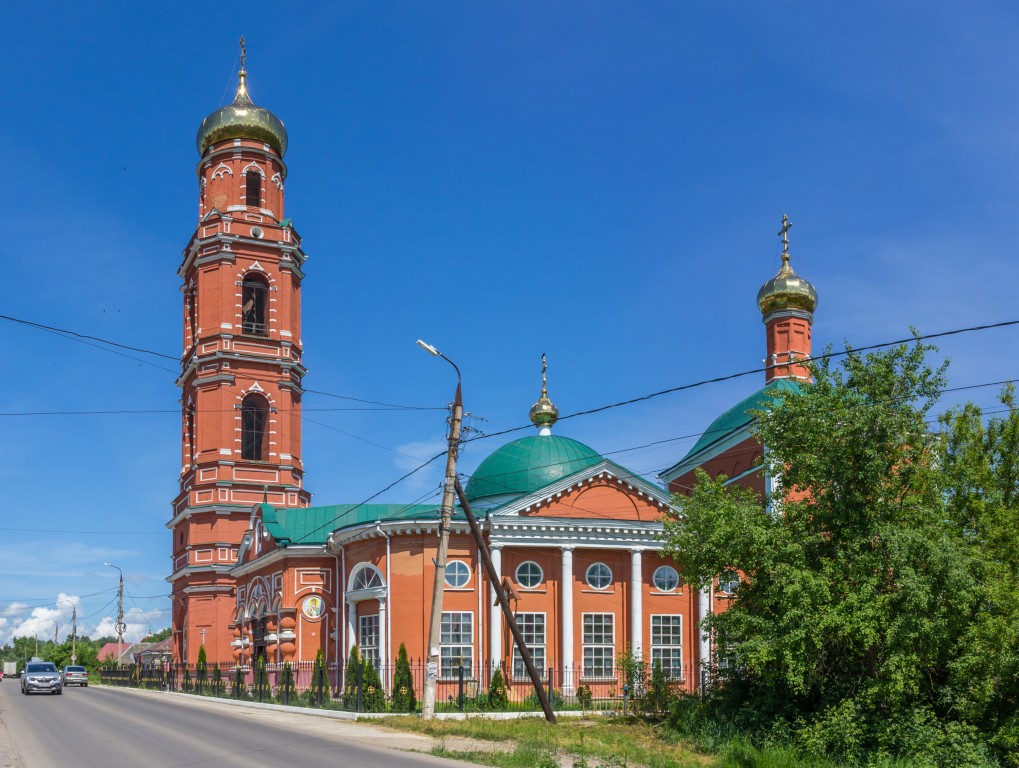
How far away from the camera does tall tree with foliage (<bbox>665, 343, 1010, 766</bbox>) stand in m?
20.6

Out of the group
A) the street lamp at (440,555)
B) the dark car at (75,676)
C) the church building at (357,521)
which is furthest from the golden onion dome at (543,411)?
the dark car at (75,676)

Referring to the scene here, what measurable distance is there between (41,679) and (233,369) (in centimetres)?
1489

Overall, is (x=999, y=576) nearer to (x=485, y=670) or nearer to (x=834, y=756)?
(x=834, y=756)

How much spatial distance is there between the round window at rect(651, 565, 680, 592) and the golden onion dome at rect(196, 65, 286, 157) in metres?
28.9

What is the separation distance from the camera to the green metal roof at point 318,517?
136ft

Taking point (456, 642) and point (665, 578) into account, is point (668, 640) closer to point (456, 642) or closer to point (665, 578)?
point (665, 578)

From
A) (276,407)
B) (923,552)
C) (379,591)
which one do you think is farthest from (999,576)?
(276,407)

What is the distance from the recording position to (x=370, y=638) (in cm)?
3522

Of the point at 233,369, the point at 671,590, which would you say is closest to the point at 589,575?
the point at 671,590

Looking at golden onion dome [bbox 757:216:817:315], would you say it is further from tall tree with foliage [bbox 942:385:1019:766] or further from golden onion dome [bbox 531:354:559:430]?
tall tree with foliage [bbox 942:385:1019:766]

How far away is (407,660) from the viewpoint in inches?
1261

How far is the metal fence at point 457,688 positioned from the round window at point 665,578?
256cm

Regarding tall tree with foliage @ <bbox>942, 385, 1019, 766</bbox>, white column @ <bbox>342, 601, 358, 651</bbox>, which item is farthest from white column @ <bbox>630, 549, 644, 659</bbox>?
tall tree with foliage @ <bbox>942, 385, 1019, 766</bbox>

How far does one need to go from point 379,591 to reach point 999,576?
60.8 feet
